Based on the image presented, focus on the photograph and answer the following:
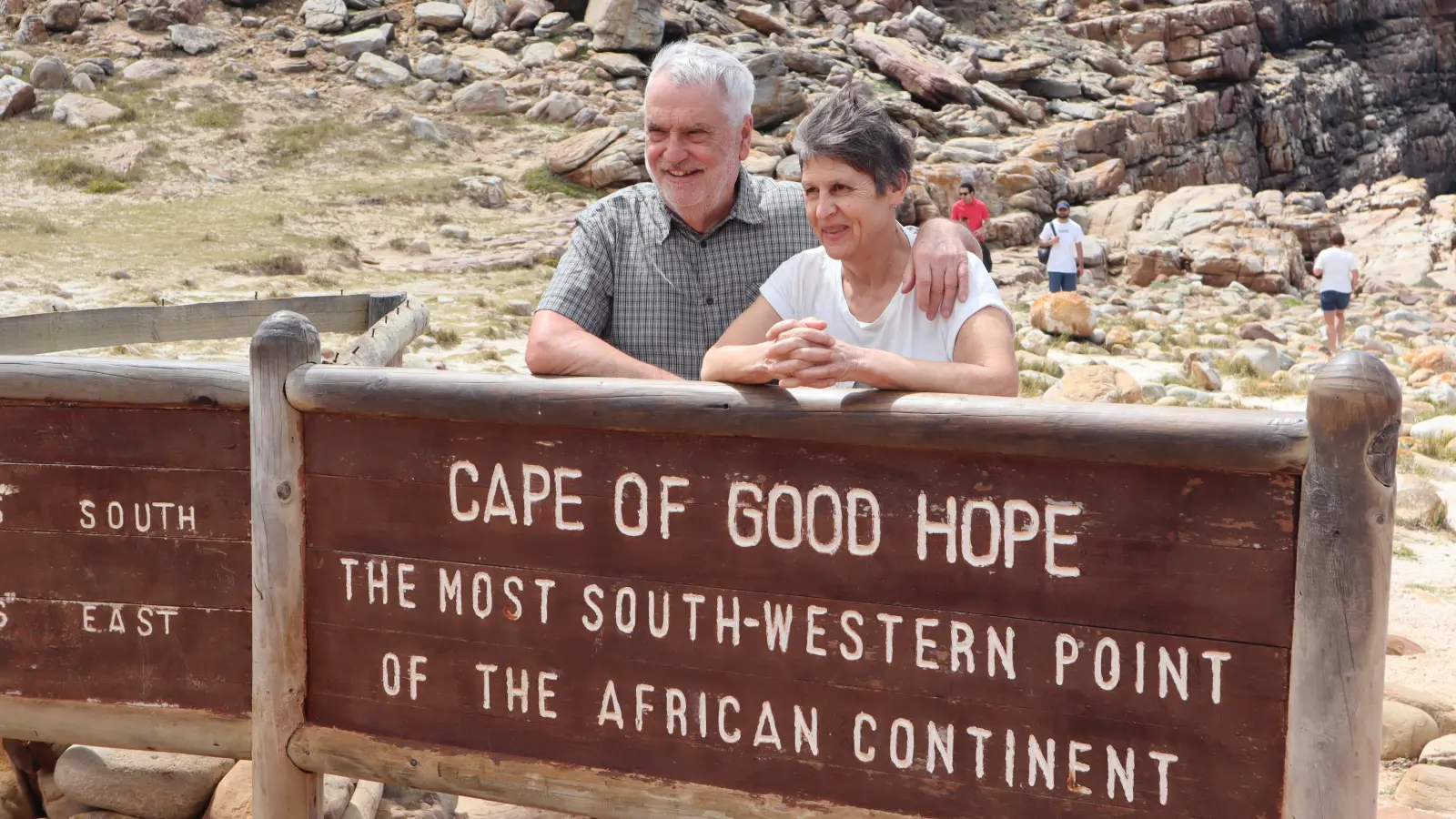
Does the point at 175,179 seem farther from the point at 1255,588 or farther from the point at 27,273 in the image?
the point at 1255,588

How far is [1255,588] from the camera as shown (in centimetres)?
197

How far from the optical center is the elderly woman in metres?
2.71

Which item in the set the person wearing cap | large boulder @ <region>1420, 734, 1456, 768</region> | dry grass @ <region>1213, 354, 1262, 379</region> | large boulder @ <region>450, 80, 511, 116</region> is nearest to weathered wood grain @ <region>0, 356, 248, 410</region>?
large boulder @ <region>1420, 734, 1456, 768</region>

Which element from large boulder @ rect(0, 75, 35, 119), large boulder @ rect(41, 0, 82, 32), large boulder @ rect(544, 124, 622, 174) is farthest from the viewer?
large boulder @ rect(41, 0, 82, 32)

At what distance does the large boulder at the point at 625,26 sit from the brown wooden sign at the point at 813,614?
29.6m

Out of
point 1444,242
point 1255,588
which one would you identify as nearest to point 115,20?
point 1444,242

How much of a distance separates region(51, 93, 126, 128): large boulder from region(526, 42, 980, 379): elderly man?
78.8 feet

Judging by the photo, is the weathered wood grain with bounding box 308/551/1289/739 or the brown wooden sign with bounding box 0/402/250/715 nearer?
the weathered wood grain with bounding box 308/551/1289/739

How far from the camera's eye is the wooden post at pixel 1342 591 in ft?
6.22

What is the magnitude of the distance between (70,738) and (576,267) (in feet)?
4.97

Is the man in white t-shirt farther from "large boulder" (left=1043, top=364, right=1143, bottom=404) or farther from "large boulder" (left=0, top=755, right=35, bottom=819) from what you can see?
"large boulder" (left=0, top=755, right=35, bottom=819)

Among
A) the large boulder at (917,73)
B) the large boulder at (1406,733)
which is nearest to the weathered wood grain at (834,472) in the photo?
the large boulder at (1406,733)

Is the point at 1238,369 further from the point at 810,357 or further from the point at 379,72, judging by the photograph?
the point at 379,72

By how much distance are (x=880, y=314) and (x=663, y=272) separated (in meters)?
0.68
